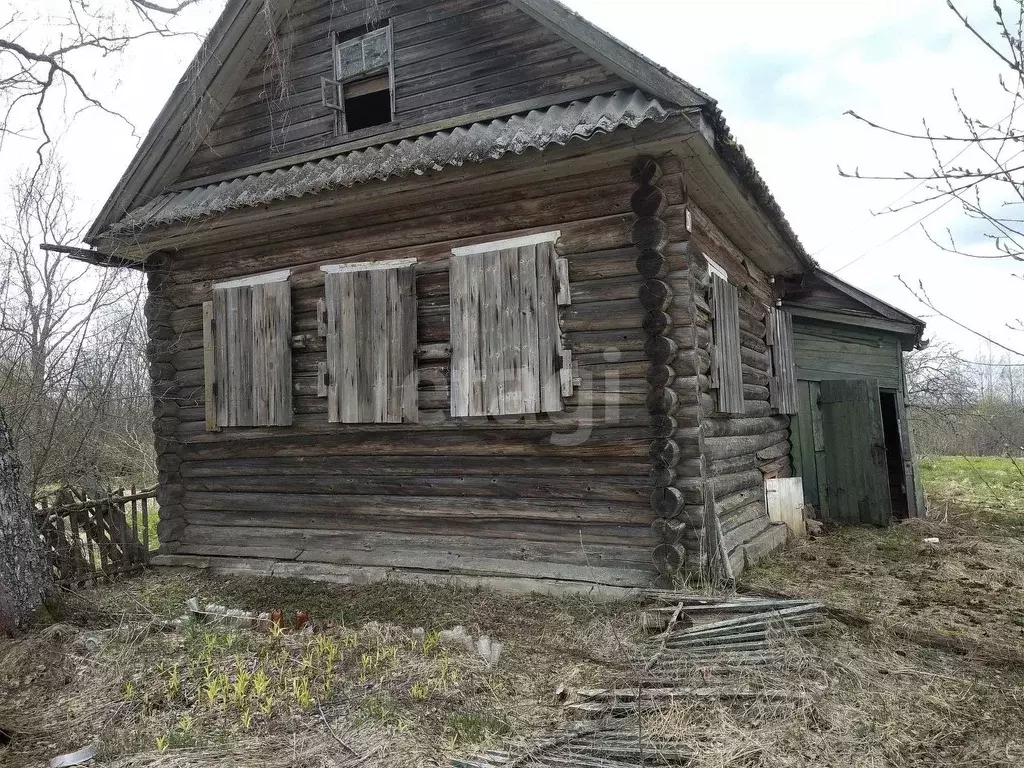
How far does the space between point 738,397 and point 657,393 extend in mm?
1983

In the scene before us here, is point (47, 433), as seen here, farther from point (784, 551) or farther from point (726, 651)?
point (784, 551)

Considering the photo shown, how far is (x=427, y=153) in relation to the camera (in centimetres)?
611

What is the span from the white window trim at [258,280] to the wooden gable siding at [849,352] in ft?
25.1

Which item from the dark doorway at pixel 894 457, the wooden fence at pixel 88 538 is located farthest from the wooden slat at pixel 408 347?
the dark doorway at pixel 894 457

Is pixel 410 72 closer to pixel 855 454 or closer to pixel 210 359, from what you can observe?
pixel 210 359

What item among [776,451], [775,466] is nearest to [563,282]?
[775,466]

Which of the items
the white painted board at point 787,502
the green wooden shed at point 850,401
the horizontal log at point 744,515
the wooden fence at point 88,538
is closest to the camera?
the horizontal log at point 744,515

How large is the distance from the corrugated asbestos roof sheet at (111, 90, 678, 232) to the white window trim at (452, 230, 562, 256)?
83 cm

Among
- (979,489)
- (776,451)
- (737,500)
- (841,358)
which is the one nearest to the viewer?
(737,500)

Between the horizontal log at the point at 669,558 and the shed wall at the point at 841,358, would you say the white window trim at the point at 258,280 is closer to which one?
the horizontal log at the point at 669,558

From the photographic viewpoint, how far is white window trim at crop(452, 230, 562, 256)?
6137 millimetres

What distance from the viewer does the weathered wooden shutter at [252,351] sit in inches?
287

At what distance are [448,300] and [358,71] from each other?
3.09 meters

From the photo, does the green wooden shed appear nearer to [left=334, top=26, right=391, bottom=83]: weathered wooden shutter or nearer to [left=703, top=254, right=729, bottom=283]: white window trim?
[left=703, top=254, right=729, bottom=283]: white window trim
